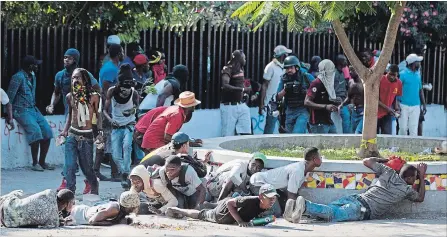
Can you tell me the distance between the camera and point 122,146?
1377 centimetres

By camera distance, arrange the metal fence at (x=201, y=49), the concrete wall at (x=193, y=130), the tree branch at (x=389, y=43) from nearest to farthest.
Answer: the tree branch at (x=389, y=43)
the concrete wall at (x=193, y=130)
the metal fence at (x=201, y=49)

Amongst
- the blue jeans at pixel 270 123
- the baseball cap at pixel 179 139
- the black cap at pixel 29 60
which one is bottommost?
the blue jeans at pixel 270 123

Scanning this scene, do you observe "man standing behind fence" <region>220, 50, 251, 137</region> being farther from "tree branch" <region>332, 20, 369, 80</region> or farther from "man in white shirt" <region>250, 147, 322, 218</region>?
"man in white shirt" <region>250, 147, 322, 218</region>

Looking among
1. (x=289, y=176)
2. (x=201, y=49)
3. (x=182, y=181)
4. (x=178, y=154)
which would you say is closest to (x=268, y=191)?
(x=289, y=176)

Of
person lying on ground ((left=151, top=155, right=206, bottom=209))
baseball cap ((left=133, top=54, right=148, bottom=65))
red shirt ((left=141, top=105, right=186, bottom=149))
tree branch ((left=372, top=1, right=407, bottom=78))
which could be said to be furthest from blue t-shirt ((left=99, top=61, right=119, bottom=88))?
tree branch ((left=372, top=1, right=407, bottom=78))

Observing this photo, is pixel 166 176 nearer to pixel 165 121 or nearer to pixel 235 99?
pixel 165 121

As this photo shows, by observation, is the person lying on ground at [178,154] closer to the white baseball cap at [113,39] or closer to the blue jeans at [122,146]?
the blue jeans at [122,146]

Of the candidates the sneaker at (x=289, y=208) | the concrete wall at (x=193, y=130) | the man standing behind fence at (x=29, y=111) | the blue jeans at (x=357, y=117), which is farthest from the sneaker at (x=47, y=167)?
the sneaker at (x=289, y=208)

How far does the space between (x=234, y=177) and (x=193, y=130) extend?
20.7ft

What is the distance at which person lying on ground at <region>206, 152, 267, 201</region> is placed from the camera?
37.8 ft

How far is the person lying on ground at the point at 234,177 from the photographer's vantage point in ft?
37.8

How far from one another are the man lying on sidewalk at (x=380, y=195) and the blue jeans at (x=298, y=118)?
431cm

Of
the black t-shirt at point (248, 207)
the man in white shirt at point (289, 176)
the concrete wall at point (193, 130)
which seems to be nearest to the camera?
the black t-shirt at point (248, 207)

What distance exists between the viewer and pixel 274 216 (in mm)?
11289
